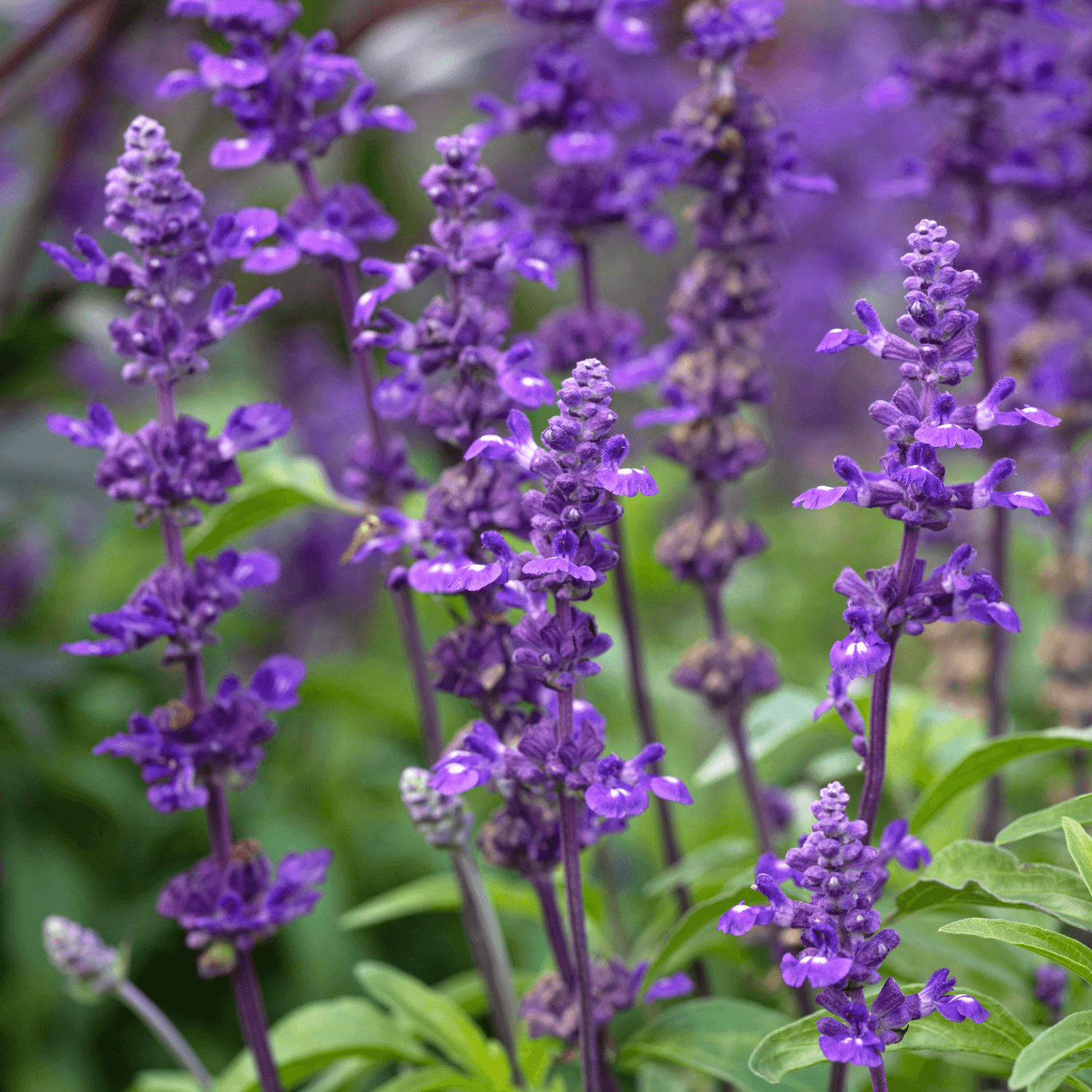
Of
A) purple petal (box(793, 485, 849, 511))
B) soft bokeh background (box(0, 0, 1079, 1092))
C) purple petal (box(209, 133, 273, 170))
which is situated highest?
purple petal (box(209, 133, 273, 170))

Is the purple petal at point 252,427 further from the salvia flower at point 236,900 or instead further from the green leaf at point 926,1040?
the green leaf at point 926,1040

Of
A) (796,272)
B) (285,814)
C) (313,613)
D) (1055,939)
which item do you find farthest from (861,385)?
(1055,939)

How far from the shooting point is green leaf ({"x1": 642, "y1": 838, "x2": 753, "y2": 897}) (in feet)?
4.97

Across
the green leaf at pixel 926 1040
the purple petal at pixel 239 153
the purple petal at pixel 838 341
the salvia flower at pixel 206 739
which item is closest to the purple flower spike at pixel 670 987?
the green leaf at pixel 926 1040

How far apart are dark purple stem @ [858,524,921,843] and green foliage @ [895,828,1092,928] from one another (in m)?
0.09

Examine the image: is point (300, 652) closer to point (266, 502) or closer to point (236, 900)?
point (266, 502)

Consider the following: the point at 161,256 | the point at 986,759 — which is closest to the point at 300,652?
the point at 161,256

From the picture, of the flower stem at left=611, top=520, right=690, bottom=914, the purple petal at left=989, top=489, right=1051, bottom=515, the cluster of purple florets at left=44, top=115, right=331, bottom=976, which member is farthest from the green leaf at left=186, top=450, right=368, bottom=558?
the purple petal at left=989, top=489, right=1051, bottom=515

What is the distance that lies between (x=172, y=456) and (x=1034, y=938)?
93 cm

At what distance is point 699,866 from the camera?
153 centimetres

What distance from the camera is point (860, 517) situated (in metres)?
3.40

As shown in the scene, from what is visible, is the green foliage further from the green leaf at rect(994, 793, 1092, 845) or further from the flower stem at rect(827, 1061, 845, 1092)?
the flower stem at rect(827, 1061, 845, 1092)

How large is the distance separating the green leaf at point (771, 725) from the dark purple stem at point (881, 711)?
0.46 metres

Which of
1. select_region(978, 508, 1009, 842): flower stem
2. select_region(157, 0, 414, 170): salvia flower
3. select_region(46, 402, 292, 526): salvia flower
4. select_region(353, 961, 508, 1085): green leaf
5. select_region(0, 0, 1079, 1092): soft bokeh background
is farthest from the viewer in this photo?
select_region(0, 0, 1079, 1092): soft bokeh background
